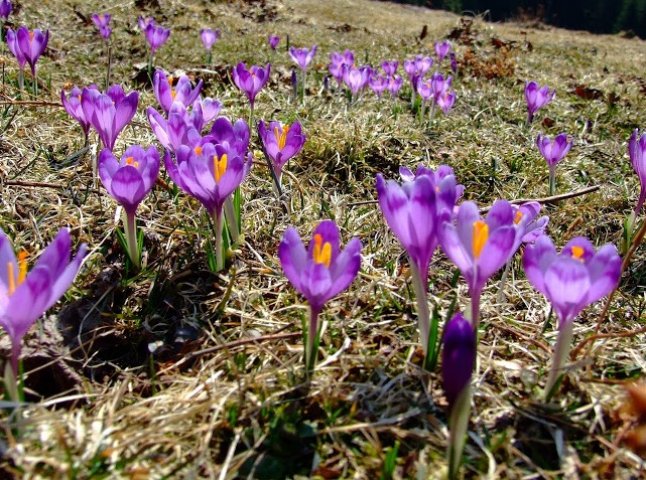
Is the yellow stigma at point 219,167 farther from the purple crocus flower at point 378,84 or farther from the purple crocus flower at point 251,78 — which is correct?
the purple crocus flower at point 378,84

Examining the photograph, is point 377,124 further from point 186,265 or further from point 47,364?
point 47,364

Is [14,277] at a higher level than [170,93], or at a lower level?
lower

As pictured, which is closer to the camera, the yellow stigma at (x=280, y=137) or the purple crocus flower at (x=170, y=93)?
the yellow stigma at (x=280, y=137)

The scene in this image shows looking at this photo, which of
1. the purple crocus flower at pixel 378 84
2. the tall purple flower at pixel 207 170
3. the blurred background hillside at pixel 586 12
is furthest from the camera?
the blurred background hillside at pixel 586 12

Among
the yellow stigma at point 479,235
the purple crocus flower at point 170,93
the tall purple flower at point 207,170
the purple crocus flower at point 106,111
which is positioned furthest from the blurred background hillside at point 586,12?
the yellow stigma at point 479,235

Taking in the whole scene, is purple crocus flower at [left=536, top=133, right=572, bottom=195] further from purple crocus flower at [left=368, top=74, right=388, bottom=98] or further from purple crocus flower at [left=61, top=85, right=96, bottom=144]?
purple crocus flower at [left=61, top=85, right=96, bottom=144]

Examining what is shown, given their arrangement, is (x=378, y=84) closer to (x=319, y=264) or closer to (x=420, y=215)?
(x=420, y=215)

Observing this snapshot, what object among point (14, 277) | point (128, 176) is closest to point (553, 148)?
point (128, 176)
